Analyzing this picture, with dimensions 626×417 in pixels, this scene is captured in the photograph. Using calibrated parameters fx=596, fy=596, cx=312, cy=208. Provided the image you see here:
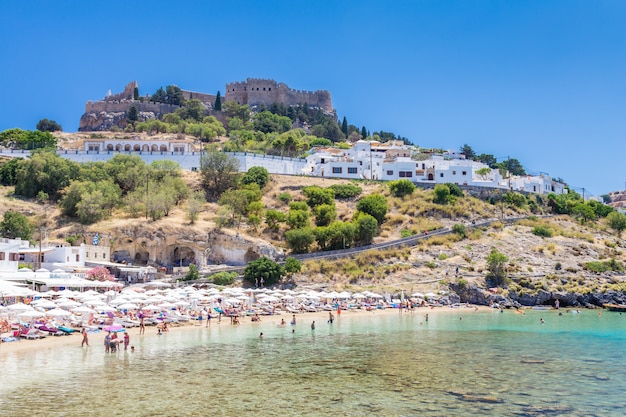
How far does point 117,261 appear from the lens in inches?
1989

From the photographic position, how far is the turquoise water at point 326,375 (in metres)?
16.6

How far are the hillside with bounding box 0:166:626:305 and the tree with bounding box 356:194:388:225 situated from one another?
51.8 inches

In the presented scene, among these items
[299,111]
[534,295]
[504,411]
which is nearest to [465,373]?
[504,411]

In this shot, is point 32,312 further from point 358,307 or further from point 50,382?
point 358,307

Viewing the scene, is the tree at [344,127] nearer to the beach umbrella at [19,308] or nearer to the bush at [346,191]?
the bush at [346,191]

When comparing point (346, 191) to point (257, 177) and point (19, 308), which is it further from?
point (19, 308)

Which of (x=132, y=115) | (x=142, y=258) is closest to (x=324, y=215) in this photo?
(x=142, y=258)

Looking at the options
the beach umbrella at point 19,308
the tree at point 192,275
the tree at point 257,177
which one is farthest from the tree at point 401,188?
the beach umbrella at point 19,308

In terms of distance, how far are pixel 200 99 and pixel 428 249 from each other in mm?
76484

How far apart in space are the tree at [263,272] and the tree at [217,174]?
20795 millimetres

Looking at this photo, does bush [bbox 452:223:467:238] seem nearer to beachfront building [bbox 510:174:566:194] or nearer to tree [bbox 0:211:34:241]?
beachfront building [bbox 510:174:566:194]

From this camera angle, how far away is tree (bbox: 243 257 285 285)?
45.1 metres

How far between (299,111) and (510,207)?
194ft

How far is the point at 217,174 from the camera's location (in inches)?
2569
